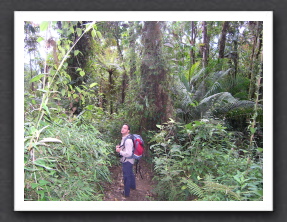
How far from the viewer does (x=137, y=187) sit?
2115 millimetres

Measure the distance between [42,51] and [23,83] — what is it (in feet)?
1.39

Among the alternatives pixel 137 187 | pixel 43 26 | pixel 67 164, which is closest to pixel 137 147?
pixel 137 187

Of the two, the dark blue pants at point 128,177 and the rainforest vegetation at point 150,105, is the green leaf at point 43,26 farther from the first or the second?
the dark blue pants at point 128,177

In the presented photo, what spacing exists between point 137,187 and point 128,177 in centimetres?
15

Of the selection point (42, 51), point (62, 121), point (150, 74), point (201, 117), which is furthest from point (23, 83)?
point (201, 117)

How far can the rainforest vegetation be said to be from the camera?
203cm

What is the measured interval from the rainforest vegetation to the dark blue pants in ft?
0.52

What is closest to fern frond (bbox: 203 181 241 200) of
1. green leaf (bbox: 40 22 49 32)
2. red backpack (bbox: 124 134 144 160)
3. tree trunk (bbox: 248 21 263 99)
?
red backpack (bbox: 124 134 144 160)

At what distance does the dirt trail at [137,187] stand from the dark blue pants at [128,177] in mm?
42

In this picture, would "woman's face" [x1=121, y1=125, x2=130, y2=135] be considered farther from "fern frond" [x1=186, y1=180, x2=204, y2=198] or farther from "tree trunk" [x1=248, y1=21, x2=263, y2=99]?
"tree trunk" [x1=248, y1=21, x2=263, y2=99]

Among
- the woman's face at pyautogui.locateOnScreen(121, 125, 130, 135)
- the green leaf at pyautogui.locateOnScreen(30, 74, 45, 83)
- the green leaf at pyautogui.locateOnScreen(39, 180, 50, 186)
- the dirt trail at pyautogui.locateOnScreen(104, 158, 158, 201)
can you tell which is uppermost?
the green leaf at pyautogui.locateOnScreen(30, 74, 45, 83)

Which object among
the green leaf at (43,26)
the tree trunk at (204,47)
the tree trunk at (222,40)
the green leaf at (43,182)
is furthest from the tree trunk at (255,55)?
the green leaf at (43,182)

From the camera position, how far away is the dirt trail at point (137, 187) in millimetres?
2078
